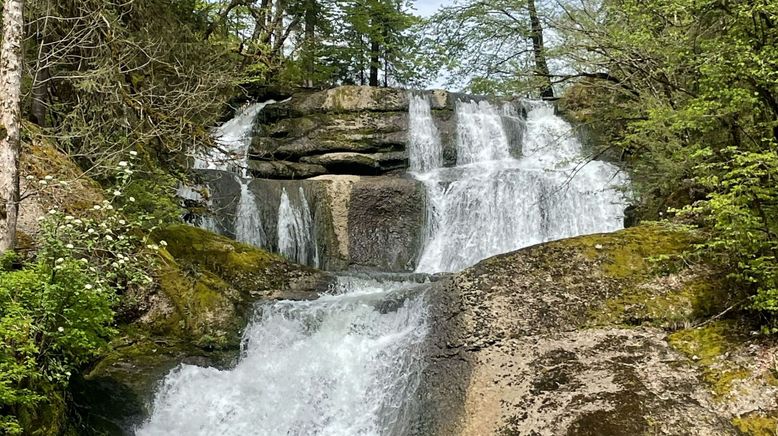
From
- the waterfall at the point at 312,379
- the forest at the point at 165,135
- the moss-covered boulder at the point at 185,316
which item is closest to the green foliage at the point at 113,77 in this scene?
the forest at the point at 165,135

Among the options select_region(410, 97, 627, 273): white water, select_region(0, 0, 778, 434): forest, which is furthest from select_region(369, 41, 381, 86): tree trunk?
select_region(0, 0, 778, 434): forest

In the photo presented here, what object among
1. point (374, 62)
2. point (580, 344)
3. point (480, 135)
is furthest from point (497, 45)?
point (374, 62)

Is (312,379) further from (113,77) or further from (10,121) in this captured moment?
(113,77)

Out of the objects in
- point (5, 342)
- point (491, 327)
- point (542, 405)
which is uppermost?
point (5, 342)

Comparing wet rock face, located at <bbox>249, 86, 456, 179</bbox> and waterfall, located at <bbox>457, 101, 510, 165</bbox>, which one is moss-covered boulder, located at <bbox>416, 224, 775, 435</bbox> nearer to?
wet rock face, located at <bbox>249, 86, 456, 179</bbox>

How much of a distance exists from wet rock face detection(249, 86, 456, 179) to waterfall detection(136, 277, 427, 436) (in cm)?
789

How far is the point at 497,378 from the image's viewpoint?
576 centimetres

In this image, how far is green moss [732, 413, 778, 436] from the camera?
457cm

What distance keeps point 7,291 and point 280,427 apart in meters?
3.43

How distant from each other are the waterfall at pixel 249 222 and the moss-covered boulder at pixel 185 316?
304 centimetres

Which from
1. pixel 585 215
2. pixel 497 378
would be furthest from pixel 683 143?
pixel 585 215

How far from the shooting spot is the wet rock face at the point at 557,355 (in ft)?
16.4

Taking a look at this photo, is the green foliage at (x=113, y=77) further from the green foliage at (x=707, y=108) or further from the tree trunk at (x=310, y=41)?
the tree trunk at (x=310, y=41)

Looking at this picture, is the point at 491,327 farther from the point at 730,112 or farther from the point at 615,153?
the point at 615,153
